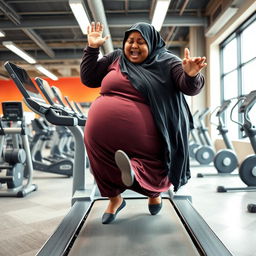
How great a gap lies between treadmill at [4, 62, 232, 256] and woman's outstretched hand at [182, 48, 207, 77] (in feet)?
2.94

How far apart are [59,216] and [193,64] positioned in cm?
174

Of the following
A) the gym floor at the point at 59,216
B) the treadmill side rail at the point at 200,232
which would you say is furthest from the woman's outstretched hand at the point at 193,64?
the gym floor at the point at 59,216

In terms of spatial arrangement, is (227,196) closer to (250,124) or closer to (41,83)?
(250,124)

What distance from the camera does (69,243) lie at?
5.22 ft

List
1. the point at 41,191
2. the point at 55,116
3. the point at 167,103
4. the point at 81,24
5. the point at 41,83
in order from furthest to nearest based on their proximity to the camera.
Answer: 1. the point at 81,24
2. the point at 41,191
3. the point at 41,83
4. the point at 55,116
5. the point at 167,103

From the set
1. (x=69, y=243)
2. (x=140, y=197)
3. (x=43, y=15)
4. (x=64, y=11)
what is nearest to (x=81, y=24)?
(x=64, y=11)

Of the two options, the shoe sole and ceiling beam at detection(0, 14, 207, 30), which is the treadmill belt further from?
ceiling beam at detection(0, 14, 207, 30)

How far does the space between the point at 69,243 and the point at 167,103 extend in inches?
37.9

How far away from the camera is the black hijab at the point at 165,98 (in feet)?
5.88

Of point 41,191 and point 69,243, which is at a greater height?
point 69,243

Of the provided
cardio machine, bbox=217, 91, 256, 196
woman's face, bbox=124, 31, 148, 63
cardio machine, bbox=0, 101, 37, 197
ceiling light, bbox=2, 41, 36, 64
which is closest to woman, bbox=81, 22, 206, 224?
woman's face, bbox=124, 31, 148, 63

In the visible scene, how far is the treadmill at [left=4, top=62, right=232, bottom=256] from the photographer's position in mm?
1528

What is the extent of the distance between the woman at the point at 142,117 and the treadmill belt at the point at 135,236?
5.9 inches

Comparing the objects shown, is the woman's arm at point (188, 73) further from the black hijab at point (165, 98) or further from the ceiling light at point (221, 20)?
the ceiling light at point (221, 20)
